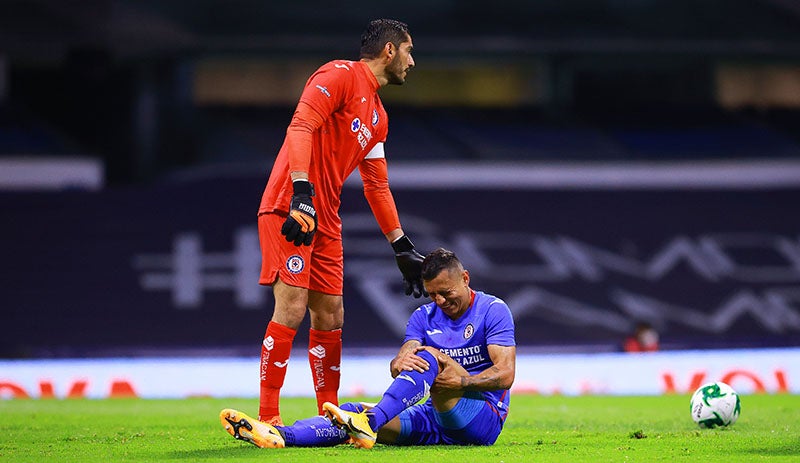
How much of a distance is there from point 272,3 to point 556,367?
10059mm

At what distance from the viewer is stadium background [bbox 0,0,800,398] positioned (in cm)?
1867

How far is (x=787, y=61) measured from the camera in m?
25.1

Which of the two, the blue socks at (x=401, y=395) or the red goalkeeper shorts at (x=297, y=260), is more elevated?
the red goalkeeper shorts at (x=297, y=260)

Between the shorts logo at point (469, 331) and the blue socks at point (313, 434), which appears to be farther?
the shorts logo at point (469, 331)

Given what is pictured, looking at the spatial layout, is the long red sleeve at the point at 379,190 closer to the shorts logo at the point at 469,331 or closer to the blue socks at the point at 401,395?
the shorts logo at the point at 469,331

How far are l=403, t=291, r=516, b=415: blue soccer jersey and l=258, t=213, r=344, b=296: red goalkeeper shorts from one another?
65 cm

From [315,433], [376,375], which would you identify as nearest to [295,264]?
[315,433]

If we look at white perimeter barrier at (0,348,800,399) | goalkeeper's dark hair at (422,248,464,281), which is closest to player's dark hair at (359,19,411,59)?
goalkeeper's dark hair at (422,248,464,281)

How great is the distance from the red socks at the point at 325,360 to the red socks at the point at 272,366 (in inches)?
15.7

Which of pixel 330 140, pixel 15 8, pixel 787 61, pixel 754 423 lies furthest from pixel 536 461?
pixel 787 61

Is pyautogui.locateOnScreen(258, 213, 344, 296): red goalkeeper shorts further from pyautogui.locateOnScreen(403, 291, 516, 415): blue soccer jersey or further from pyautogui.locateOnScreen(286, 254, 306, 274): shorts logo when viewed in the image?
pyautogui.locateOnScreen(403, 291, 516, 415): blue soccer jersey

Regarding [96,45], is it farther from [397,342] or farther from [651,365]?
[651,365]

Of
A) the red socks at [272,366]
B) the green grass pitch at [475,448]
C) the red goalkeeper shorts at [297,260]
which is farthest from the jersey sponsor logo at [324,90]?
the green grass pitch at [475,448]

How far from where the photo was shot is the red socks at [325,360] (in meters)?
6.99
